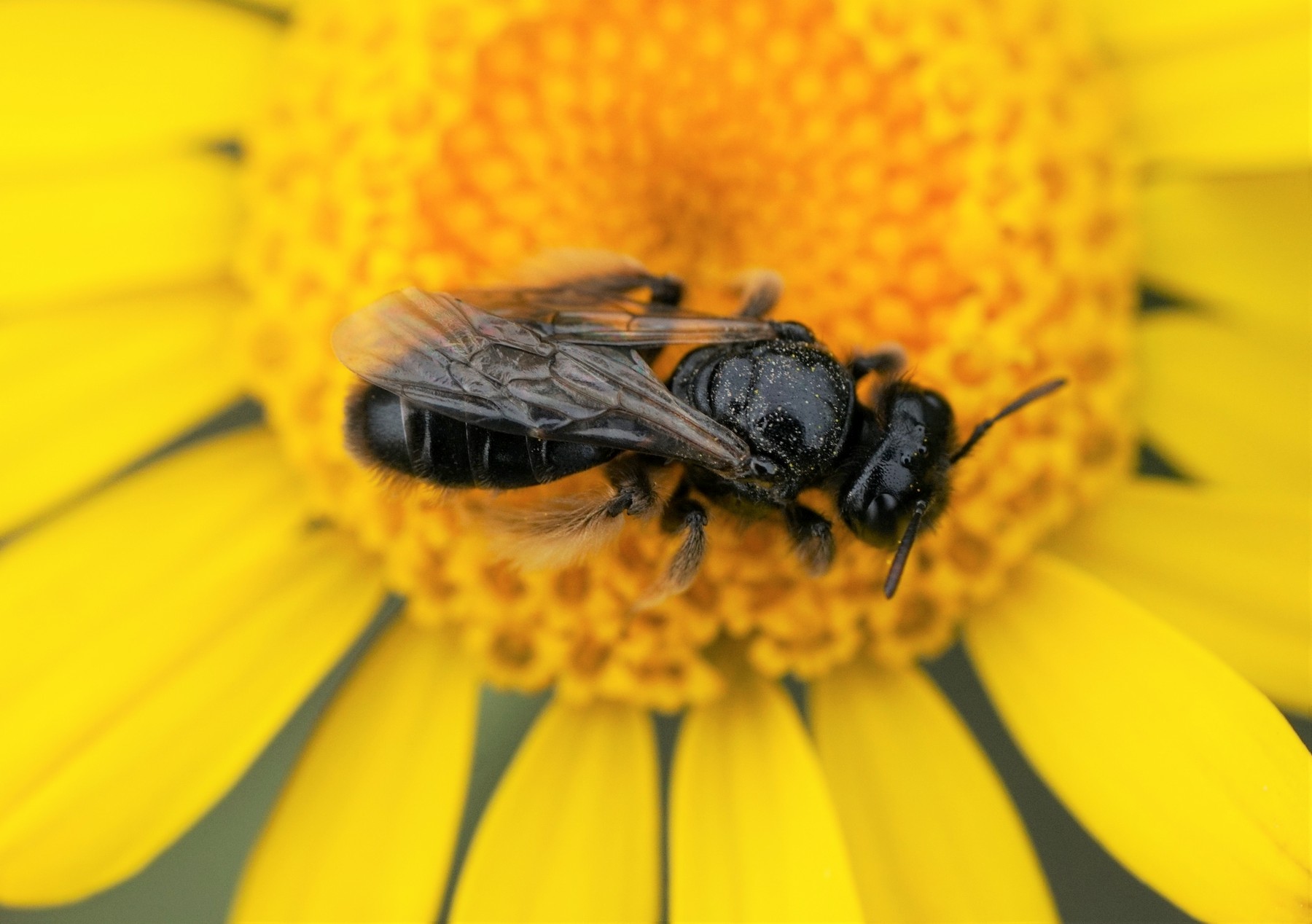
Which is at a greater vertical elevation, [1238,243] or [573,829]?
[1238,243]

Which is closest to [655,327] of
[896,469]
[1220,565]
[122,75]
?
[896,469]

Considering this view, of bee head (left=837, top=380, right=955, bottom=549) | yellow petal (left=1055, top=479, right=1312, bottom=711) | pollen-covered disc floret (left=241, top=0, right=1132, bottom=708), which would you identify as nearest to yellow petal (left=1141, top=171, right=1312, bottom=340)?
pollen-covered disc floret (left=241, top=0, right=1132, bottom=708)

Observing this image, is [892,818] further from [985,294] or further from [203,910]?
[203,910]

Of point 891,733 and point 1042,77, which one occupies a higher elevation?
point 1042,77

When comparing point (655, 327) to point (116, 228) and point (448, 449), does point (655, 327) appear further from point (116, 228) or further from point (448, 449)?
point (116, 228)

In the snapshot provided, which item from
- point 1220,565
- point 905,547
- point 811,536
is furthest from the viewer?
point 1220,565

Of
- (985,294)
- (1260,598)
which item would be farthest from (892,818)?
(985,294)

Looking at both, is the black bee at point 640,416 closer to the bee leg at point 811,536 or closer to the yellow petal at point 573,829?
the bee leg at point 811,536
